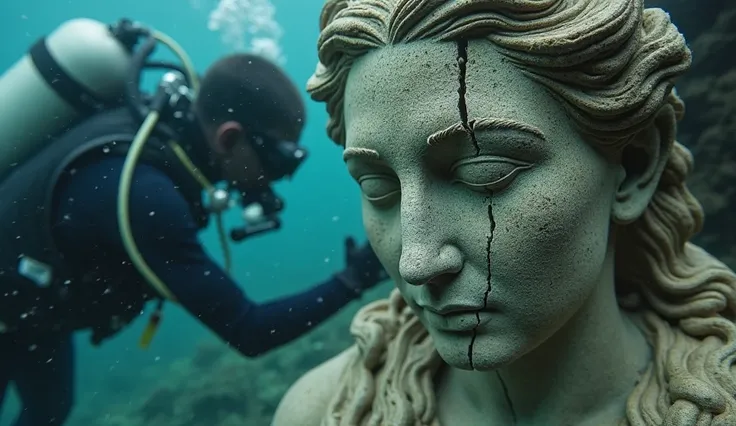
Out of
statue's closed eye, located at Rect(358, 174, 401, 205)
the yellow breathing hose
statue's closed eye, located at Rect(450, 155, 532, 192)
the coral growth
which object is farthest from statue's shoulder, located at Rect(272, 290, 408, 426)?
the coral growth

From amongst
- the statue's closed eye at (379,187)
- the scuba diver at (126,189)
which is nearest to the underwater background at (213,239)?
the scuba diver at (126,189)

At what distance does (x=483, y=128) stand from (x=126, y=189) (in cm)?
184

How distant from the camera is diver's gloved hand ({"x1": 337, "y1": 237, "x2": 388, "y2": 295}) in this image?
3162 mm

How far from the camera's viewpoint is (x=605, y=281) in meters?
1.33

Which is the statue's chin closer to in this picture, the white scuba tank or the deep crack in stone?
the deep crack in stone

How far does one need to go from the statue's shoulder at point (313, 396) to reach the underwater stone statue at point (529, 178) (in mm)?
501

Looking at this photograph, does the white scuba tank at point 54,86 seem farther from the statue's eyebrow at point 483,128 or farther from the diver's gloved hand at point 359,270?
the statue's eyebrow at point 483,128

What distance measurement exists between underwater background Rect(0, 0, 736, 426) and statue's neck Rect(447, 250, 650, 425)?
138cm

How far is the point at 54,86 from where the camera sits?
2740 mm

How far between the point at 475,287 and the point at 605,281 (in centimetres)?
40

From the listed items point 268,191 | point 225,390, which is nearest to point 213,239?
point 225,390

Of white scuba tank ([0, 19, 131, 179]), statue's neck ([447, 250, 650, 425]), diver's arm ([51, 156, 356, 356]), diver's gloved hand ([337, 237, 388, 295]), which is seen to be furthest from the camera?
diver's gloved hand ([337, 237, 388, 295])

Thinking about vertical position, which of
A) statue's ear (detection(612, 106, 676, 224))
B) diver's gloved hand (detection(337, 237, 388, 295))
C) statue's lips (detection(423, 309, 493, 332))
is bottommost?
diver's gloved hand (detection(337, 237, 388, 295))

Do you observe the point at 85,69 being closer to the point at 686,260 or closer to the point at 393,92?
the point at 393,92
